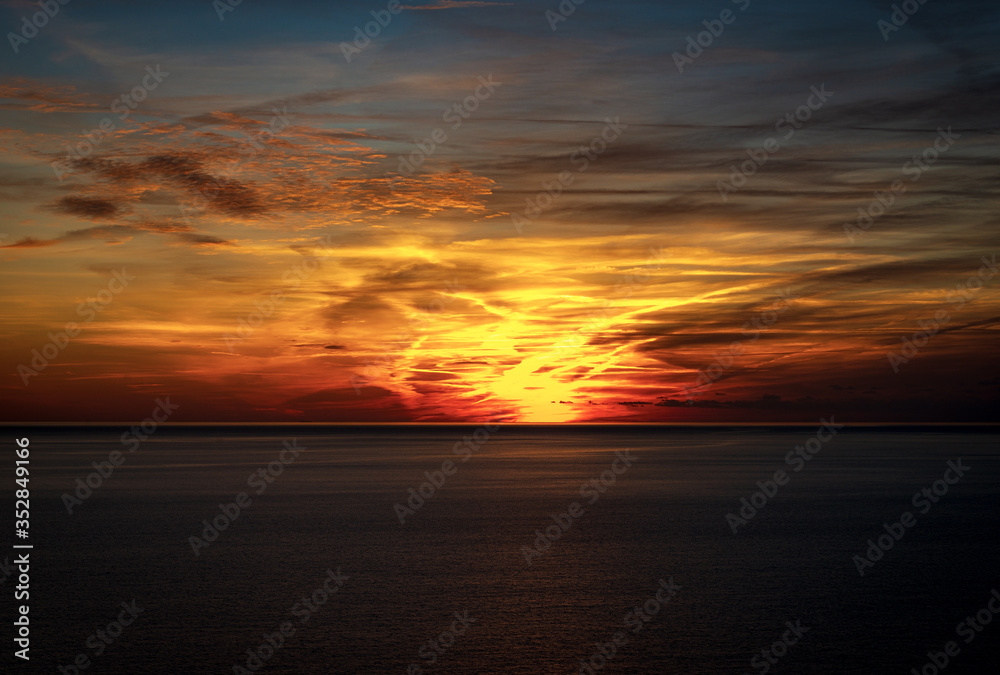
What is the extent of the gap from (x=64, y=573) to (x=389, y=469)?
36.2m

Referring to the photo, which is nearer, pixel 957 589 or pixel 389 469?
pixel 957 589

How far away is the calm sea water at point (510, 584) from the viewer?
1270 centimetres

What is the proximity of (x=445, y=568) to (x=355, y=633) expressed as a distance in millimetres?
5254

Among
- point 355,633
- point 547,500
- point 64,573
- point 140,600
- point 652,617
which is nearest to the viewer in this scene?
point 355,633

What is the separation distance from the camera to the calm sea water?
1270cm

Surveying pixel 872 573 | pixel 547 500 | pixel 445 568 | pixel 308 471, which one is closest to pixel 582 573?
pixel 445 568

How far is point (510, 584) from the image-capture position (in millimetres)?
17172

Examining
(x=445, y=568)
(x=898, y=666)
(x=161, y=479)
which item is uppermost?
(x=898, y=666)

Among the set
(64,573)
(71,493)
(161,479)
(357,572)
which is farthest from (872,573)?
(161,479)

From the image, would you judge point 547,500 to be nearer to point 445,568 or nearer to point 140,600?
point 445,568

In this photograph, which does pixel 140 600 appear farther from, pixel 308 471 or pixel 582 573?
pixel 308 471

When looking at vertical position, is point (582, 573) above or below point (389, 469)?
above

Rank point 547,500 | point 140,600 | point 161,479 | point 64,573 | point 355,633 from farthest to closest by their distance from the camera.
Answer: point 161,479 → point 547,500 → point 64,573 → point 140,600 → point 355,633

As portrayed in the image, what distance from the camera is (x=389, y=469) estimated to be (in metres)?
54.4
